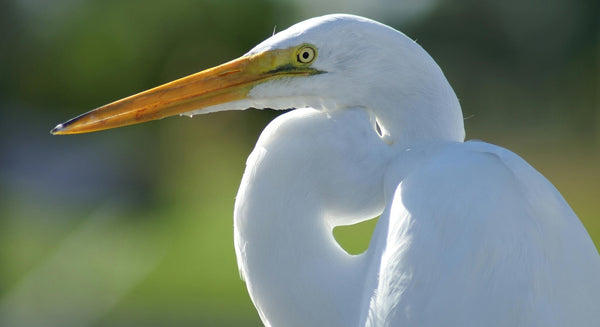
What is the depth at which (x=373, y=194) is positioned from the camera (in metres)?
1.33

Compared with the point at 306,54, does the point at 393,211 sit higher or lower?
lower

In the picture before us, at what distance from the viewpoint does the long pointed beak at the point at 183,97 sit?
1.34 m

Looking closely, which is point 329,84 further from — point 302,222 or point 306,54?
point 302,222

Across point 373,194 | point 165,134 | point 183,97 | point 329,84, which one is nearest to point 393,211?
point 373,194

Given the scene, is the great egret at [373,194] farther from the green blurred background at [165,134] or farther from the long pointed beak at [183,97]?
the green blurred background at [165,134]

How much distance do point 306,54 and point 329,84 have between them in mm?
65

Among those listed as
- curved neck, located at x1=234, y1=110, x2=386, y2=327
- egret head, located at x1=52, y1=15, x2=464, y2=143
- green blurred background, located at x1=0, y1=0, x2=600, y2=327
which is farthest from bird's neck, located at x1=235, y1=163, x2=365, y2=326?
green blurred background, located at x1=0, y1=0, x2=600, y2=327

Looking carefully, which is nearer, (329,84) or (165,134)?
(329,84)

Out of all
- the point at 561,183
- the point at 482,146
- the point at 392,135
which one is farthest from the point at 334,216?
the point at 561,183

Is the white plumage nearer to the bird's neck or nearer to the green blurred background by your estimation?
the bird's neck

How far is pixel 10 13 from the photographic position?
33.2ft

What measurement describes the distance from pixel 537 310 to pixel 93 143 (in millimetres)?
13061

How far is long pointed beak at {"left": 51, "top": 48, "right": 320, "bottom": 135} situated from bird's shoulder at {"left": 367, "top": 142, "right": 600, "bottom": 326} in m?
0.33

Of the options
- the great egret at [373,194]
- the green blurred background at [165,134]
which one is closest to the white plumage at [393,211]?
the great egret at [373,194]
